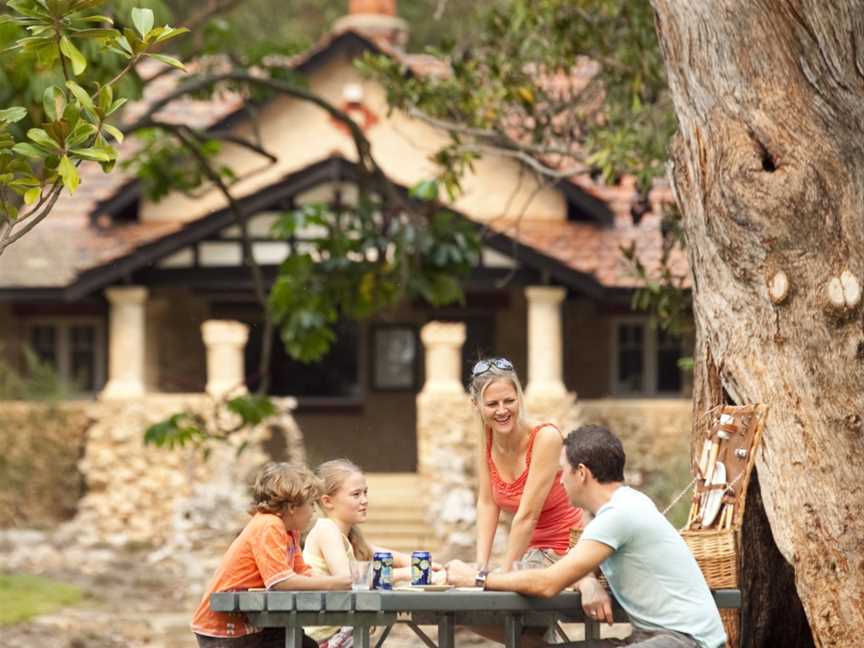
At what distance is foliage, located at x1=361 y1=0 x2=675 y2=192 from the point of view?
1320cm

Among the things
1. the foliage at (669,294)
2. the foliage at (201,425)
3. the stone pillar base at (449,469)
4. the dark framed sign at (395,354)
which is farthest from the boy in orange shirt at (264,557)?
the dark framed sign at (395,354)

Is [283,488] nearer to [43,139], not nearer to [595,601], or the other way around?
[595,601]

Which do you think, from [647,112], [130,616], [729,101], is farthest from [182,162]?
[729,101]

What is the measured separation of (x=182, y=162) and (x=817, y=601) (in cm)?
1493

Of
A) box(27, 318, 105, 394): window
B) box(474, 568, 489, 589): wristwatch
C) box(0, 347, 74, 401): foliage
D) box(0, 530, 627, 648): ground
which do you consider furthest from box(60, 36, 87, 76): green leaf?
box(27, 318, 105, 394): window

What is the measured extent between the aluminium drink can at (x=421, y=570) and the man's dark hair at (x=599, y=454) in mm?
693

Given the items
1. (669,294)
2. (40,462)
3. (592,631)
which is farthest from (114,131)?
(40,462)

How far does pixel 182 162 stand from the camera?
70.2 feet

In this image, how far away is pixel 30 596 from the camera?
17672 millimetres

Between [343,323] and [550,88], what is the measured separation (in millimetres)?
9202

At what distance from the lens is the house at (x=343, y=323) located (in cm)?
2167

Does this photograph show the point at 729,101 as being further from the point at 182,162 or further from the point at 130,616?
the point at 182,162

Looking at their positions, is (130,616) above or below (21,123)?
below

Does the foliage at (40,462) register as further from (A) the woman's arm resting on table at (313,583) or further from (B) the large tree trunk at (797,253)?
(A) the woman's arm resting on table at (313,583)
